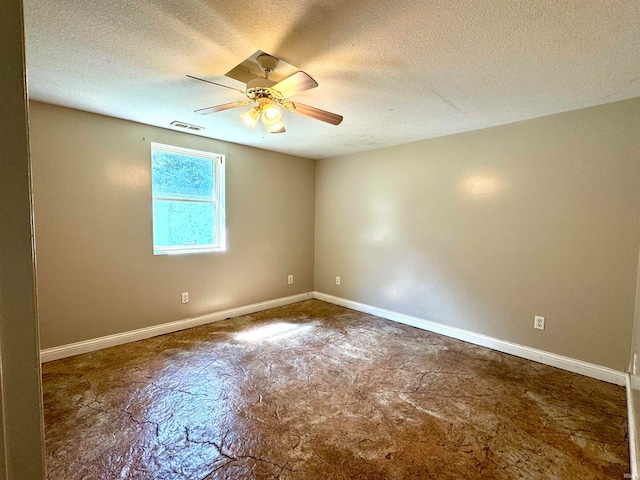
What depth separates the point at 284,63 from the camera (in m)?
1.94

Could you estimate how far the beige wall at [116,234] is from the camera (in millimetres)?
2723

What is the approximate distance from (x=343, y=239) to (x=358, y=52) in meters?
3.00

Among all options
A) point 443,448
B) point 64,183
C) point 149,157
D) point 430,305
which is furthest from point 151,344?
point 430,305

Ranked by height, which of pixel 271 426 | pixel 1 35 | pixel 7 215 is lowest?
pixel 271 426

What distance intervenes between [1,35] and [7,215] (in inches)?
9.0

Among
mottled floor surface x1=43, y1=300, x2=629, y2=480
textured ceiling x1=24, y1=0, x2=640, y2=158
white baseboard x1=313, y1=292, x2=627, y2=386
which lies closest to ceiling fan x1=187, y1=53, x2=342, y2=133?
textured ceiling x1=24, y1=0, x2=640, y2=158

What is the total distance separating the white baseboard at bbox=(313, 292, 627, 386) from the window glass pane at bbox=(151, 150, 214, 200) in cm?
265

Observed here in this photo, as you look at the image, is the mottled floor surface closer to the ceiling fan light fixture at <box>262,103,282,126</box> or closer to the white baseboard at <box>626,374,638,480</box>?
the white baseboard at <box>626,374,638,480</box>

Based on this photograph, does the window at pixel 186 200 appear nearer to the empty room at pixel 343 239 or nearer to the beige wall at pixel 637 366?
the empty room at pixel 343 239

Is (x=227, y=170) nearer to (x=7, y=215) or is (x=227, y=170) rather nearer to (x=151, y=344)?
(x=151, y=344)

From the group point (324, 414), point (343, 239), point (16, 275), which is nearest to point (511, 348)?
point (324, 414)

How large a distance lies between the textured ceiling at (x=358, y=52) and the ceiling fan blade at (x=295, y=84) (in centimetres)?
17

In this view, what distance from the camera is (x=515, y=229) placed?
2.97 m

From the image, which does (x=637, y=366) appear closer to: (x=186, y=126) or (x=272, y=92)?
(x=272, y=92)
